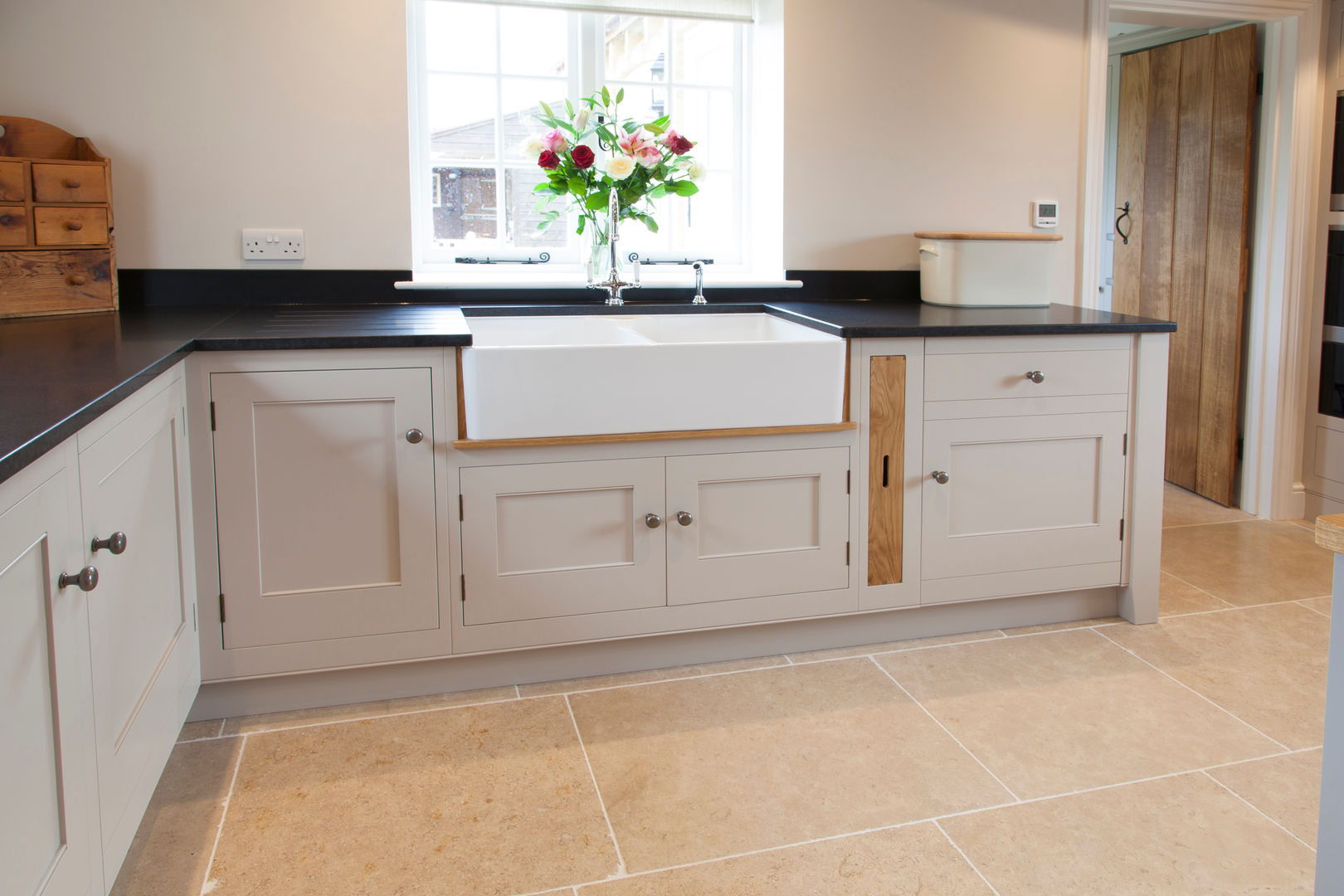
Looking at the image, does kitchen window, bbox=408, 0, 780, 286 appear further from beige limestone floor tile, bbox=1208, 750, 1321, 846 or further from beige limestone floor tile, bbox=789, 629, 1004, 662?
beige limestone floor tile, bbox=1208, 750, 1321, 846

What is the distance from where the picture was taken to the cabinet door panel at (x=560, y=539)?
7.66 feet

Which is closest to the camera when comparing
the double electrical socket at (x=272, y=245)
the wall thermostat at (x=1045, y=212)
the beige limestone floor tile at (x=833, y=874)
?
the beige limestone floor tile at (x=833, y=874)

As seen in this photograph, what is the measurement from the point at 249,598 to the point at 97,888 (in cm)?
89

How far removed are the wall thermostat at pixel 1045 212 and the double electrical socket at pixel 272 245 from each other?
2.23 metres

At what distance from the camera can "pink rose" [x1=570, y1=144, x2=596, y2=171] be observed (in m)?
2.80

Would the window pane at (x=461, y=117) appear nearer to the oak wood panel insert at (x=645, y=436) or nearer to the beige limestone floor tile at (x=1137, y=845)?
the oak wood panel insert at (x=645, y=436)

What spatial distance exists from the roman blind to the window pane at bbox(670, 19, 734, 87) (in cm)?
5

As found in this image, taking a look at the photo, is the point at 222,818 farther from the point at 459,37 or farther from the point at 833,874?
the point at 459,37

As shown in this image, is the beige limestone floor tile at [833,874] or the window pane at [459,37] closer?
the beige limestone floor tile at [833,874]

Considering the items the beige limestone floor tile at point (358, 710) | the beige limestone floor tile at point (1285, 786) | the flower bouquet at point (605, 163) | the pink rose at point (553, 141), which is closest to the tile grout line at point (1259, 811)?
the beige limestone floor tile at point (1285, 786)

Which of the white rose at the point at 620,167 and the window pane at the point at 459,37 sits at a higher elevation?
the window pane at the point at 459,37

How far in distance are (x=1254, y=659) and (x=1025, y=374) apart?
89 centimetres

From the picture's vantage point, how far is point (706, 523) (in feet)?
8.16

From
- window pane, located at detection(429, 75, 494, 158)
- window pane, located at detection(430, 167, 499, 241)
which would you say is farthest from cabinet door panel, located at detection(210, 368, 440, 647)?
window pane, located at detection(429, 75, 494, 158)
